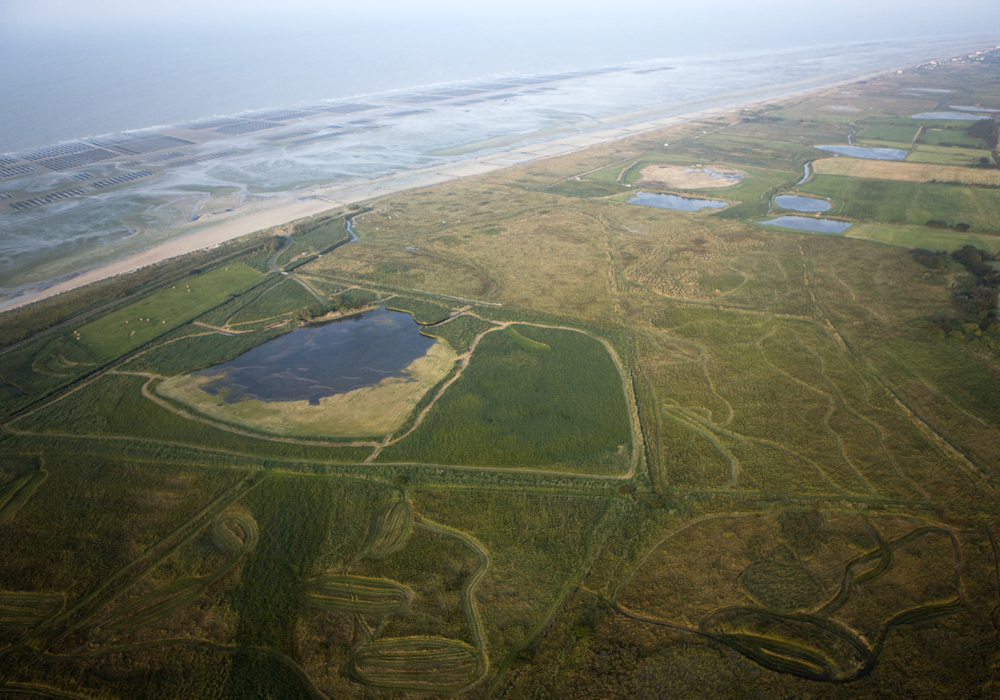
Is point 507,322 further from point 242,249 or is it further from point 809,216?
point 809,216

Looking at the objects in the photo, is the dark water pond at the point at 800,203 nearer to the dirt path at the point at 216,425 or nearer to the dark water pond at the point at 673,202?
the dark water pond at the point at 673,202

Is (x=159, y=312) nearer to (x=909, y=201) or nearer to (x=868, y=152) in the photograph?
(x=909, y=201)

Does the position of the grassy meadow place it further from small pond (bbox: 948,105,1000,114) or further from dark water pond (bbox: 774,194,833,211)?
small pond (bbox: 948,105,1000,114)

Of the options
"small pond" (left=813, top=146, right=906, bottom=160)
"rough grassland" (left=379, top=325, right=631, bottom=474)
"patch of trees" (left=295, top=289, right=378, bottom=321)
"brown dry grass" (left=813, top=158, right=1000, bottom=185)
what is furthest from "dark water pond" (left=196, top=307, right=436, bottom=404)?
"small pond" (left=813, top=146, right=906, bottom=160)

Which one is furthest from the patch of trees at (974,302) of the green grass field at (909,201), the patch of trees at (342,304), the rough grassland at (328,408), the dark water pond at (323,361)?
the patch of trees at (342,304)

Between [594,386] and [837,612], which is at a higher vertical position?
[594,386]

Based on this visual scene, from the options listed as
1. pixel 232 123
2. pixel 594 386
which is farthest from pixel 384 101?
pixel 594 386

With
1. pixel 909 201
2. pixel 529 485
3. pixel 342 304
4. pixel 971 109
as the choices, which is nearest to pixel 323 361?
pixel 342 304
